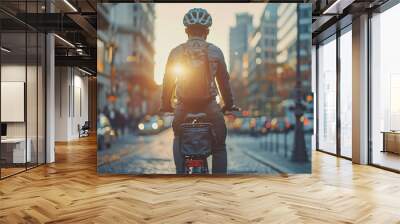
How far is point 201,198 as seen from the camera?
15.7 feet

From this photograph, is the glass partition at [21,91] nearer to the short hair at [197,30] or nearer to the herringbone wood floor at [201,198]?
the herringbone wood floor at [201,198]

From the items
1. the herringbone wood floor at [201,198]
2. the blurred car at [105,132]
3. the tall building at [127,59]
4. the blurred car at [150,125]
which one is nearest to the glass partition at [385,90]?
the herringbone wood floor at [201,198]

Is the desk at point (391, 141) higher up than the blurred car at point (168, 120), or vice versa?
the blurred car at point (168, 120)

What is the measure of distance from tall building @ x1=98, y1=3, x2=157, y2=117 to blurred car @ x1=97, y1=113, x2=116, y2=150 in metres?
0.26

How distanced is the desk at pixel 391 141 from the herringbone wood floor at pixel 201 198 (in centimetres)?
116

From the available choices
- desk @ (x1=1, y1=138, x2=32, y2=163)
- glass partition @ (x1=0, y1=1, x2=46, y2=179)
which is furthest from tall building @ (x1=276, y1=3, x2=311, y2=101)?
desk @ (x1=1, y1=138, x2=32, y2=163)

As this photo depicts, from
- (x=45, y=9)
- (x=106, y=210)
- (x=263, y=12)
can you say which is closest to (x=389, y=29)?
(x=263, y=12)

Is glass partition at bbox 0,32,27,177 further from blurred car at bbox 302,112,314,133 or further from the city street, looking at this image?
blurred car at bbox 302,112,314,133

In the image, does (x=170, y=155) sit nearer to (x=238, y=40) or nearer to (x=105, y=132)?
(x=105, y=132)

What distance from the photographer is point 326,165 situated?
7.75 metres

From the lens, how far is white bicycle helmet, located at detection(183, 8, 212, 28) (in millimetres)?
6285

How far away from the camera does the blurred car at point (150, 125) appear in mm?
6266

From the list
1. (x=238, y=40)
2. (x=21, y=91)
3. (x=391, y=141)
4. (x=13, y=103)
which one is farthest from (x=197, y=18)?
(x=391, y=141)

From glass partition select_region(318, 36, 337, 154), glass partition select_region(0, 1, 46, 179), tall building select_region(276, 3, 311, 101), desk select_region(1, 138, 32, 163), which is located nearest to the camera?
tall building select_region(276, 3, 311, 101)
